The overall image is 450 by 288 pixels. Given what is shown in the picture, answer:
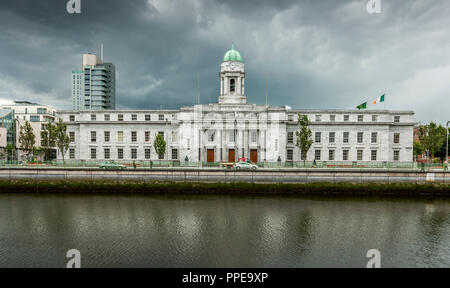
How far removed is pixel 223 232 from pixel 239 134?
110 ft

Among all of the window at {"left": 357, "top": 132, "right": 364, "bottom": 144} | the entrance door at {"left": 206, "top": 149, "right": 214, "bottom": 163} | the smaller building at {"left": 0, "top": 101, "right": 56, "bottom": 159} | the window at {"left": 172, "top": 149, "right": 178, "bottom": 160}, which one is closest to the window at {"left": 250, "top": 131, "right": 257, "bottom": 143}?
the entrance door at {"left": 206, "top": 149, "right": 214, "bottom": 163}

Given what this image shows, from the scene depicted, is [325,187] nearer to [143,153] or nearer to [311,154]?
[311,154]

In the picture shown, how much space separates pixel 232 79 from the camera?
55.8 meters

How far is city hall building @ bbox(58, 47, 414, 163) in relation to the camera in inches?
1914

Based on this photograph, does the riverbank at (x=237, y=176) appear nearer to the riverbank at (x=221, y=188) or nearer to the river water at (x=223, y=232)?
the riverbank at (x=221, y=188)

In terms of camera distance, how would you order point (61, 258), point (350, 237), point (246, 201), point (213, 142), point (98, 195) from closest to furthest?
1. point (61, 258)
2. point (350, 237)
3. point (246, 201)
4. point (98, 195)
5. point (213, 142)

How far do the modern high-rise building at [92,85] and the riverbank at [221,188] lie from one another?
102 meters

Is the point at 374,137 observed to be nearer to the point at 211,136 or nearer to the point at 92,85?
the point at 211,136

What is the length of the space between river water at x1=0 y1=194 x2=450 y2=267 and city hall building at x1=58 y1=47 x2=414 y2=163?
2300cm

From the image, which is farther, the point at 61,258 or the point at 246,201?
the point at 246,201

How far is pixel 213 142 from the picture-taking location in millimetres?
49500

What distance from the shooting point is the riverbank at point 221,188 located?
30156 millimetres
